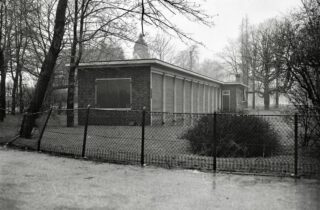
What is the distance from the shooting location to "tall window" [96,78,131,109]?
1961 cm

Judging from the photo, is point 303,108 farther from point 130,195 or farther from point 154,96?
point 154,96

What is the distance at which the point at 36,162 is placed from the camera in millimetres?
8656

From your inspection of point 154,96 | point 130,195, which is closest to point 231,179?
point 130,195

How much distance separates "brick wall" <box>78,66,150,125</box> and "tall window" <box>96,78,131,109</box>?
26 centimetres

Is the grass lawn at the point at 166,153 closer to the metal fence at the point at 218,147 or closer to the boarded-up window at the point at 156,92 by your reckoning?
the metal fence at the point at 218,147

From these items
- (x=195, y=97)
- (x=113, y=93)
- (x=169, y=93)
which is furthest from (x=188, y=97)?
(x=113, y=93)

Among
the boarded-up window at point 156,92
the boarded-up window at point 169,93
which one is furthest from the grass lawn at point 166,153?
the boarded-up window at point 169,93

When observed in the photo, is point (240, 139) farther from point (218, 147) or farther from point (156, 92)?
point (156, 92)

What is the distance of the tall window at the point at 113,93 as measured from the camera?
64.3ft

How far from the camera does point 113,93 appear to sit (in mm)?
19875

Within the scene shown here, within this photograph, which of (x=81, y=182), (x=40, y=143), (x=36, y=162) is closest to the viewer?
(x=81, y=182)

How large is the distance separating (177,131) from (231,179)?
4381 mm

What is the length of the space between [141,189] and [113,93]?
46.5 ft

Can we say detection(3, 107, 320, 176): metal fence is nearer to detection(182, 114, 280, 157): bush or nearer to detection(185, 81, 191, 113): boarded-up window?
detection(182, 114, 280, 157): bush
